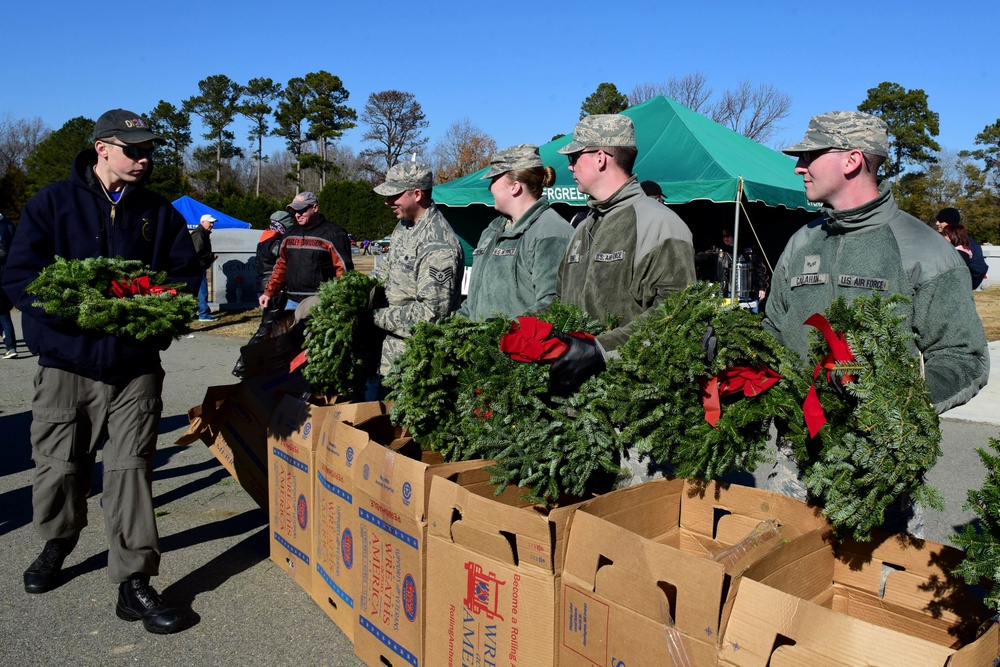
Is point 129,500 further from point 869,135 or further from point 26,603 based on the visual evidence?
point 869,135

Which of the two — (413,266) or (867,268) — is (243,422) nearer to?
(413,266)

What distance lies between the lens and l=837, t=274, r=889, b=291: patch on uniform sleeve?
8.39 ft

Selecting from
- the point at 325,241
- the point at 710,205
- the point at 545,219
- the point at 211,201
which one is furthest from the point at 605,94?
the point at 545,219

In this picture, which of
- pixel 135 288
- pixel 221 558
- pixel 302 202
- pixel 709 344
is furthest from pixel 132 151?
pixel 302 202

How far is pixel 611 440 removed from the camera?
8.78 feet

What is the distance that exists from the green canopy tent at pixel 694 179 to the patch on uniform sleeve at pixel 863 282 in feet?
27.4

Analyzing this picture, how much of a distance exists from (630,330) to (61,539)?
2929 millimetres

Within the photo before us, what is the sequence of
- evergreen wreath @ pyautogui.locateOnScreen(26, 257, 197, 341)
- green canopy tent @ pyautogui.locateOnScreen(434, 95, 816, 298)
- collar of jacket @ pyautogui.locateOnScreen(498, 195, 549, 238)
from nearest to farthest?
1. evergreen wreath @ pyautogui.locateOnScreen(26, 257, 197, 341)
2. collar of jacket @ pyautogui.locateOnScreen(498, 195, 549, 238)
3. green canopy tent @ pyautogui.locateOnScreen(434, 95, 816, 298)

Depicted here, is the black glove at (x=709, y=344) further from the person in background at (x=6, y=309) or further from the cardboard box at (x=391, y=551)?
the person in background at (x=6, y=309)

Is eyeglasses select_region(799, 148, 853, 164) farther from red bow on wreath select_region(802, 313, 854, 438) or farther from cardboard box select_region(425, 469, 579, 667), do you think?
cardboard box select_region(425, 469, 579, 667)

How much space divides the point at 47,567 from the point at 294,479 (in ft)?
4.35

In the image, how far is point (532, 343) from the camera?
260 cm

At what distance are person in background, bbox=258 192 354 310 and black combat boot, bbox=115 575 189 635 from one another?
155 inches

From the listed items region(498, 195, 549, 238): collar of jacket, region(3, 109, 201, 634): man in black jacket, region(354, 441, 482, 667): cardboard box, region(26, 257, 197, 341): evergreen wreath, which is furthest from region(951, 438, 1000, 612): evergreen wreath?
region(3, 109, 201, 634): man in black jacket
